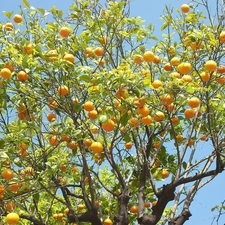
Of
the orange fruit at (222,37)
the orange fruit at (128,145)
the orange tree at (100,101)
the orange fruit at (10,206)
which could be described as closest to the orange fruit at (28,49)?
the orange tree at (100,101)

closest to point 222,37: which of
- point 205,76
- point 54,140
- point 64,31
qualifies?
point 205,76

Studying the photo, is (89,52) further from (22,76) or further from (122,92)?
(122,92)

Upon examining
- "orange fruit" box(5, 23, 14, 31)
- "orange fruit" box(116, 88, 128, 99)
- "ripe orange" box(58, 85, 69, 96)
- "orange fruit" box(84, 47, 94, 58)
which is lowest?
"orange fruit" box(116, 88, 128, 99)

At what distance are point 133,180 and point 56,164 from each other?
1.41 m

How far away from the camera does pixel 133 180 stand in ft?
15.9

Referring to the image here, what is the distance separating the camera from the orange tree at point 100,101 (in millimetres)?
3361

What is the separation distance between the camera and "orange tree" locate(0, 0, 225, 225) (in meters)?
3.36

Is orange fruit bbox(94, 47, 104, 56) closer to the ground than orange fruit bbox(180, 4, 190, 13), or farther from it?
closer to the ground

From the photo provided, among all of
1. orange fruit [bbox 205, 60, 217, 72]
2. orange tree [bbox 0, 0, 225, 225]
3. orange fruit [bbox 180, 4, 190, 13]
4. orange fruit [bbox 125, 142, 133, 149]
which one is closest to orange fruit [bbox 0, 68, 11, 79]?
orange tree [bbox 0, 0, 225, 225]

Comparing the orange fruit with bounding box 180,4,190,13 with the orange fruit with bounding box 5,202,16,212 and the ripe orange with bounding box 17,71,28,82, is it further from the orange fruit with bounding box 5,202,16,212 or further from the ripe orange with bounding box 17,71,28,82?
the orange fruit with bounding box 5,202,16,212

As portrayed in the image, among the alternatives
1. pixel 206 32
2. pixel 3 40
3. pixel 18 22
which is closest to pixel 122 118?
pixel 206 32

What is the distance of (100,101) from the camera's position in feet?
10.9

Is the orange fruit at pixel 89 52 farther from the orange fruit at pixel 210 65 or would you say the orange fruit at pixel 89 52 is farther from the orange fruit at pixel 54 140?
the orange fruit at pixel 210 65

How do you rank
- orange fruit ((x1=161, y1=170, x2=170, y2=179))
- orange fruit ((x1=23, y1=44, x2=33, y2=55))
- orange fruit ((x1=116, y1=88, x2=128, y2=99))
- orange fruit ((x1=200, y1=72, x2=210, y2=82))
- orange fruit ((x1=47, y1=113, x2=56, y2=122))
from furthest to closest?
orange fruit ((x1=161, y1=170, x2=170, y2=179)) → orange fruit ((x1=47, y1=113, x2=56, y2=122)) → orange fruit ((x1=23, y1=44, x2=33, y2=55)) → orange fruit ((x1=200, y1=72, x2=210, y2=82)) → orange fruit ((x1=116, y1=88, x2=128, y2=99))
